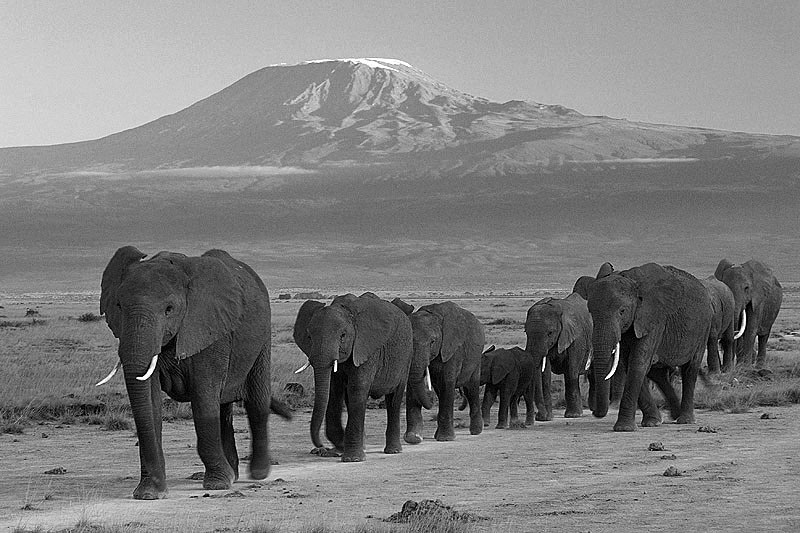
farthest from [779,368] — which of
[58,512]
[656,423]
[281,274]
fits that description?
[281,274]

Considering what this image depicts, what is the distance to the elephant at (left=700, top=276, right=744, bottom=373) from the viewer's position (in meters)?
27.4

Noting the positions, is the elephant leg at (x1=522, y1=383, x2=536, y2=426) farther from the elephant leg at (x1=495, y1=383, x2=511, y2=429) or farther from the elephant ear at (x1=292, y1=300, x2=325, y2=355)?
the elephant ear at (x1=292, y1=300, x2=325, y2=355)

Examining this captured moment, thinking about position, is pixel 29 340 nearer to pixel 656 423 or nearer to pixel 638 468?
pixel 656 423

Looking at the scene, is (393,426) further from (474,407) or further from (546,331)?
(546,331)

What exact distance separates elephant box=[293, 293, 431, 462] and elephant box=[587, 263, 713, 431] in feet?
11.9

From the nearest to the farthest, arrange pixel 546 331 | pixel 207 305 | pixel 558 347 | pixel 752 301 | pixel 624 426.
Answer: pixel 207 305
pixel 624 426
pixel 546 331
pixel 558 347
pixel 752 301

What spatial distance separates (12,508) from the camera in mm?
13922

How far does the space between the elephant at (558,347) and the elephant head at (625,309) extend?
4.43 feet

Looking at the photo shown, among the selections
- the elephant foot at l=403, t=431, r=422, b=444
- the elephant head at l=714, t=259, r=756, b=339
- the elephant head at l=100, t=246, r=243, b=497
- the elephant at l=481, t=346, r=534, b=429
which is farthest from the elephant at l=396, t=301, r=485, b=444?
the elephant head at l=714, t=259, r=756, b=339

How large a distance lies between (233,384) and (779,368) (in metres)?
20.4

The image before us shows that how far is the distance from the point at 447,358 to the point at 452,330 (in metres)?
0.46

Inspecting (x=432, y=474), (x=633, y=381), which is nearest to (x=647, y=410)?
(x=633, y=381)

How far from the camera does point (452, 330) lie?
21406 mm

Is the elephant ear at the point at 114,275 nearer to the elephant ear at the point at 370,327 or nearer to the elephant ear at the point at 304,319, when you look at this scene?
the elephant ear at the point at 370,327
